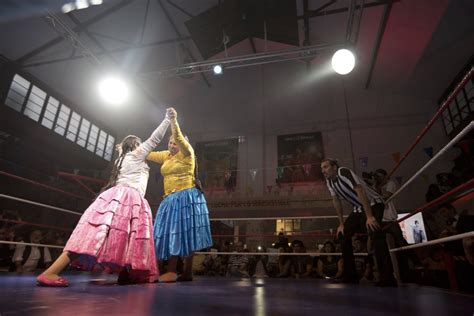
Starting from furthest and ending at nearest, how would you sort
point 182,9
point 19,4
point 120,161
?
1. point 182,9
2. point 120,161
3. point 19,4

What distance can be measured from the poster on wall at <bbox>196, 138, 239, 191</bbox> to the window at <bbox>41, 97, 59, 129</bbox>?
4.82 metres

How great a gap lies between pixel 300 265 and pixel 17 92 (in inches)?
355

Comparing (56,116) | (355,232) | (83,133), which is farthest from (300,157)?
(56,116)

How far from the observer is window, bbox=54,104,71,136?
968 centimetres

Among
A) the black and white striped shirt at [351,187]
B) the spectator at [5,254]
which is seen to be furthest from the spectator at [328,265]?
the spectator at [5,254]

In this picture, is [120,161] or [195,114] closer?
[120,161]

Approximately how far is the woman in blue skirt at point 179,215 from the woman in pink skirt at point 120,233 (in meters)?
0.23

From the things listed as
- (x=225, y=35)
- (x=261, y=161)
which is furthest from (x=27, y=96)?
(x=261, y=161)

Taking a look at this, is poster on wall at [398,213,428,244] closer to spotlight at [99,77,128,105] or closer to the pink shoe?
the pink shoe

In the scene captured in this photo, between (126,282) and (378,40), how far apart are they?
712 cm

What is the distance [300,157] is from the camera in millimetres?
8523

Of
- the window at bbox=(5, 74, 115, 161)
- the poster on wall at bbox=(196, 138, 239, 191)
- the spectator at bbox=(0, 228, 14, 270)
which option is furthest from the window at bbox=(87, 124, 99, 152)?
the spectator at bbox=(0, 228, 14, 270)

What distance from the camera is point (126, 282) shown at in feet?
5.94

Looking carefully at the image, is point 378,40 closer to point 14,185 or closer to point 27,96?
point 27,96
